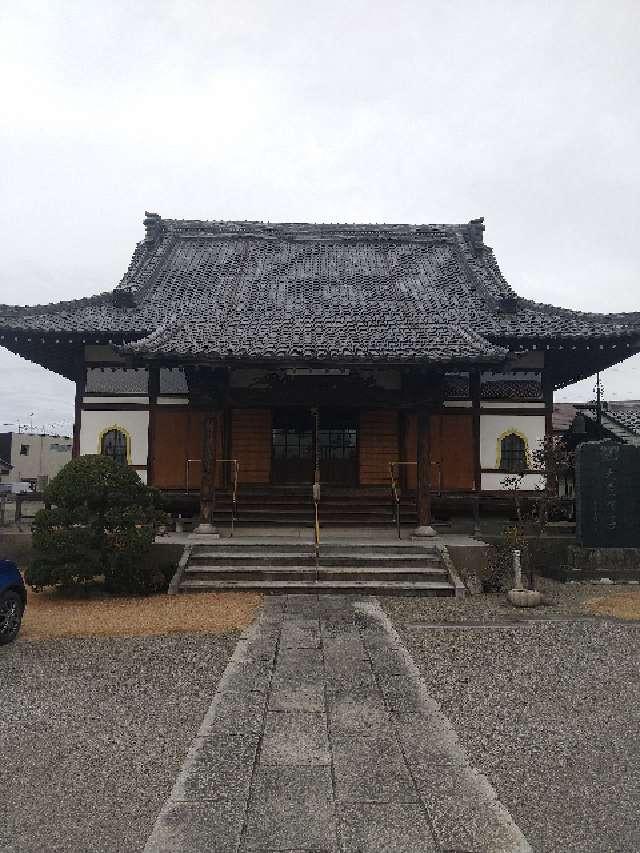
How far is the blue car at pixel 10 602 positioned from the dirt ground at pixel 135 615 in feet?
0.97

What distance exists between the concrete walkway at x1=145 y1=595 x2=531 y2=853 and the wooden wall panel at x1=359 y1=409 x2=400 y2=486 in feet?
28.4

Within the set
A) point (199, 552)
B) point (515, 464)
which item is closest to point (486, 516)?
point (515, 464)

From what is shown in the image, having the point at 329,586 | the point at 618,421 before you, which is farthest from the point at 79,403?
the point at 618,421

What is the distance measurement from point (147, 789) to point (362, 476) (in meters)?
11.4

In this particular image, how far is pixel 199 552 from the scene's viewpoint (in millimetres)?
11016

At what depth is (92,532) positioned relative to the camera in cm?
937

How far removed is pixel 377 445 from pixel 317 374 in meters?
2.94

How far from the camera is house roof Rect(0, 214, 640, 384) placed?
Answer: 11.8 m

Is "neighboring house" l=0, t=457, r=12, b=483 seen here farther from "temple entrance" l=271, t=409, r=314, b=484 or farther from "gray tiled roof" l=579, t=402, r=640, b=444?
"gray tiled roof" l=579, t=402, r=640, b=444

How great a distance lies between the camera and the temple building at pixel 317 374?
12094 millimetres

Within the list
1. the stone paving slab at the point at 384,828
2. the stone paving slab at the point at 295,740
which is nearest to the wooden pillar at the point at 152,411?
the stone paving slab at the point at 295,740

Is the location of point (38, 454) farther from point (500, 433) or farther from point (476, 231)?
point (500, 433)

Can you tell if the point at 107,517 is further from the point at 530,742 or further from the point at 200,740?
the point at 530,742

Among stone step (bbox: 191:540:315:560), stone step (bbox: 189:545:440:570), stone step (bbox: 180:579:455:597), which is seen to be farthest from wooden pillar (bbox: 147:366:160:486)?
stone step (bbox: 180:579:455:597)
